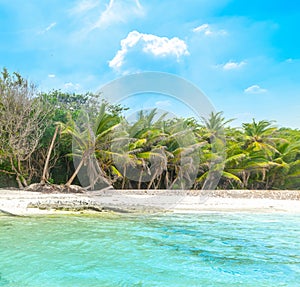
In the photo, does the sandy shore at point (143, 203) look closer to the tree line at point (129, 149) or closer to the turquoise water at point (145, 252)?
the turquoise water at point (145, 252)

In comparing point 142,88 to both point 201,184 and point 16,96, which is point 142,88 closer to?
point 16,96

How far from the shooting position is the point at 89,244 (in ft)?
22.2

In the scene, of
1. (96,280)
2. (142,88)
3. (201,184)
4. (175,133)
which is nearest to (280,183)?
(201,184)

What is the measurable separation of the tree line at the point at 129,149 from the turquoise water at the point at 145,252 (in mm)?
8726

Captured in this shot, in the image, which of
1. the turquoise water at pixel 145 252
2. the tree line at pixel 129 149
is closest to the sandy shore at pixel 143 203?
the turquoise water at pixel 145 252

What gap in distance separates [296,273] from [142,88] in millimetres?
13435

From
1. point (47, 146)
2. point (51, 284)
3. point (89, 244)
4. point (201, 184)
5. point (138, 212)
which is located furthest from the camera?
point (201, 184)

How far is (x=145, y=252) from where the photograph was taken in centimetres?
640

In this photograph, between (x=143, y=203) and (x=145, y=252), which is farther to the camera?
(x=143, y=203)

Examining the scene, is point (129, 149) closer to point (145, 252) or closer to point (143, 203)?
point (143, 203)

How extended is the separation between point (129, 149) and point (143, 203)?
6303mm

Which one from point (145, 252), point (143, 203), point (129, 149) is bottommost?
point (145, 252)

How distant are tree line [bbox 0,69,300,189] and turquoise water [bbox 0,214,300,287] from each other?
8726 millimetres

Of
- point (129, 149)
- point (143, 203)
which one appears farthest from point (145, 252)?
point (129, 149)
